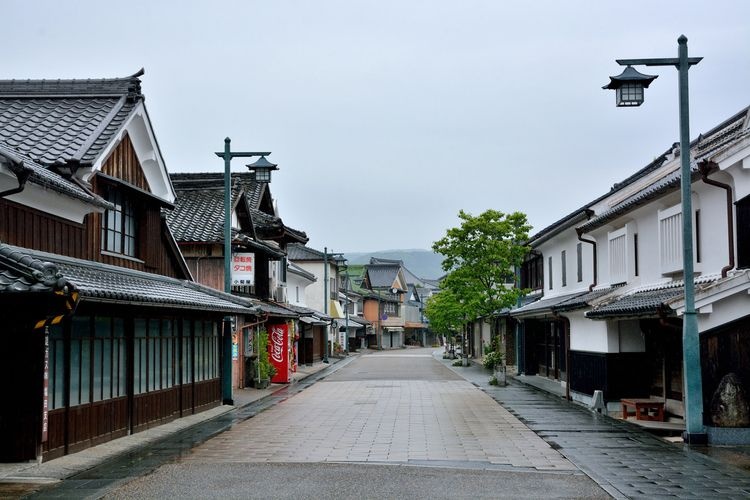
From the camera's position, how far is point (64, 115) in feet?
57.2

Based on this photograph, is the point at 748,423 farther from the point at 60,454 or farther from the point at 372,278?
the point at 372,278

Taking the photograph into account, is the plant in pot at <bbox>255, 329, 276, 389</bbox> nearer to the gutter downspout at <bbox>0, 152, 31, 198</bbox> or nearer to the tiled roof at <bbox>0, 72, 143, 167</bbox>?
the tiled roof at <bbox>0, 72, 143, 167</bbox>

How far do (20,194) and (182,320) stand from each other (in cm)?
743

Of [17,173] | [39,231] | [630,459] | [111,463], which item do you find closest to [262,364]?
[39,231]

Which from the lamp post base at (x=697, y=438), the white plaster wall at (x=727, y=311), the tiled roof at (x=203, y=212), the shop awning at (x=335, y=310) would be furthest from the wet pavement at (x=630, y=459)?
the shop awning at (x=335, y=310)

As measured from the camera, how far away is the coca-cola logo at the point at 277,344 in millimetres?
32562

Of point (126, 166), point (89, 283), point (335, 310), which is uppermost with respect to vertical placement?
point (126, 166)

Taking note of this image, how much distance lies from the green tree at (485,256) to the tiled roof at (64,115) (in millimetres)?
22250

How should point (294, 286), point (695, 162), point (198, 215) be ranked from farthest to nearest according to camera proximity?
point (294, 286) < point (198, 215) < point (695, 162)

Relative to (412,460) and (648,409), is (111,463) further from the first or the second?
(648,409)

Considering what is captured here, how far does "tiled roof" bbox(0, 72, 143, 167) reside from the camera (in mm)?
15413

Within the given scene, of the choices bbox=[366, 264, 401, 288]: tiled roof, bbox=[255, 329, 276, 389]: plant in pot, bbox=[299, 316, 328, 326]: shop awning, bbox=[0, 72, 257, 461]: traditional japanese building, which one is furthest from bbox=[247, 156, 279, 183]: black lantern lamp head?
bbox=[366, 264, 401, 288]: tiled roof

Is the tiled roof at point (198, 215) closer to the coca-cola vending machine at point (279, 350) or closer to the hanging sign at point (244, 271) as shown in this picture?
the hanging sign at point (244, 271)

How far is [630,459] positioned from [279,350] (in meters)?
21.2
